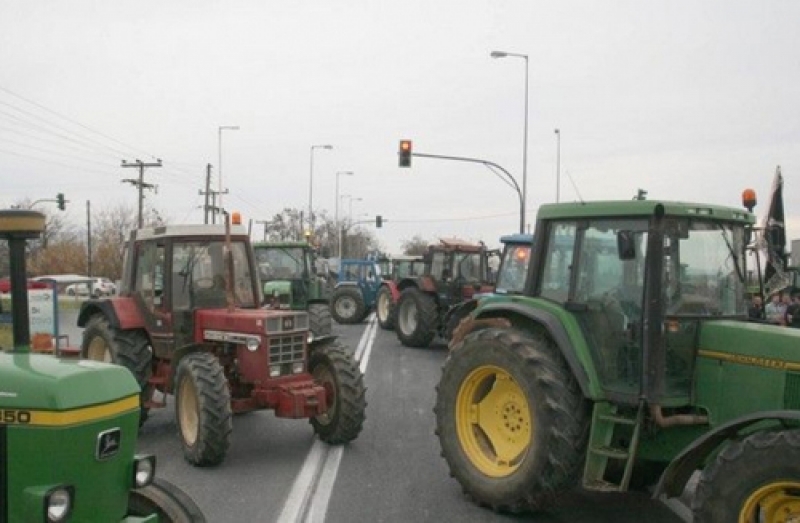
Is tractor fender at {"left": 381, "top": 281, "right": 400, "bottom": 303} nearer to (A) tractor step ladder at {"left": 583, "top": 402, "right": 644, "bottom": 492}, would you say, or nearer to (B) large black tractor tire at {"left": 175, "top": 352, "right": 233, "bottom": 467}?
(B) large black tractor tire at {"left": 175, "top": 352, "right": 233, "bottom": 467}

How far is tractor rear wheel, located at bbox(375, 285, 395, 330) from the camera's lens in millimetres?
21719

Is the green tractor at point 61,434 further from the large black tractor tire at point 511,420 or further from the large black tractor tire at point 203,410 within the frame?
the large black tractor tire at point 203,410

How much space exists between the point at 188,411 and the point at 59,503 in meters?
4.18

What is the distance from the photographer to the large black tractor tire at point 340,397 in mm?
7801

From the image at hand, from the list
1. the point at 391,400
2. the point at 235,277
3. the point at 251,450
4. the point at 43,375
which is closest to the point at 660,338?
the point at 43,375

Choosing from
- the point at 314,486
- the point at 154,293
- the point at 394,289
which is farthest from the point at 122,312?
the point at 394,289

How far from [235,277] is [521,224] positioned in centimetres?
1797

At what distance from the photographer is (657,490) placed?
15.6ft

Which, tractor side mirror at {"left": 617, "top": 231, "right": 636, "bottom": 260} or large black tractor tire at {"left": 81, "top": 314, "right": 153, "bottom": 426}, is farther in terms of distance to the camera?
Result: large black tractor tire at {"left": 81, "top": 314, "right": 153, "bottom": 426}

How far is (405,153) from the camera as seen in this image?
2489cm

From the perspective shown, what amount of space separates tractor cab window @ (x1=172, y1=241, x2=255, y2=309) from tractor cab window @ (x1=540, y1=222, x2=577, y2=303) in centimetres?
359

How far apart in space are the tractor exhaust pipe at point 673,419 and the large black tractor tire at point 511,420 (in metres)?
0.55

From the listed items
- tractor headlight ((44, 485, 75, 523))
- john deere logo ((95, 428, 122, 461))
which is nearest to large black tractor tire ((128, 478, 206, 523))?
john deere logo ((95, 428, 122, 461))

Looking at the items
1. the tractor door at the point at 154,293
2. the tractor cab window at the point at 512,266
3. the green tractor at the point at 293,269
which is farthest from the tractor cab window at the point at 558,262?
the green tractor at the point at 293,269
